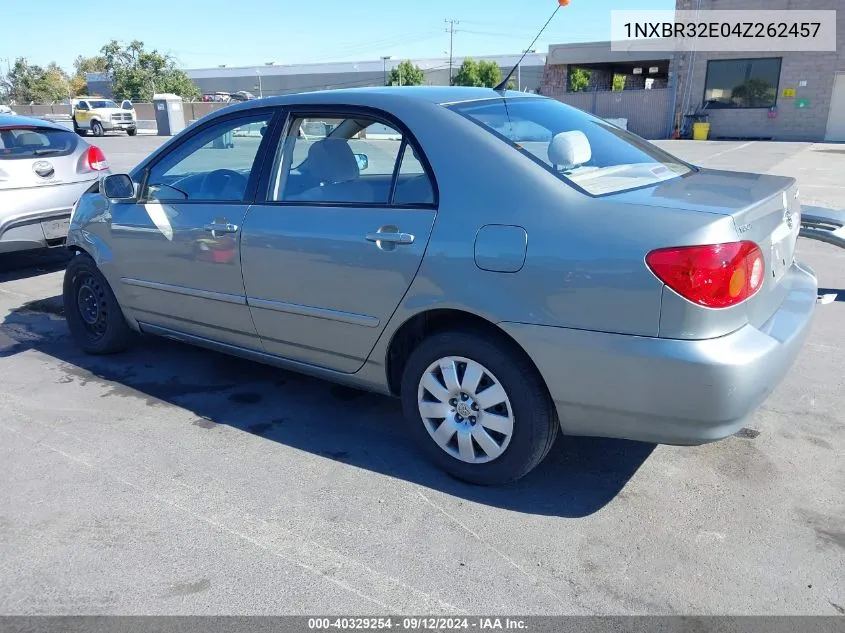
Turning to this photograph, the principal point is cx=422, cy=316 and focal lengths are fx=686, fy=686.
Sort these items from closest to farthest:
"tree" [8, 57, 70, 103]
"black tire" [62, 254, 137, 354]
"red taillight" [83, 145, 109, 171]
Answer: "black tire" [62, 254, 137, 354] < "red taillight" [83, 145, 109, 171] < "tree" [8, 57, 70, 103]

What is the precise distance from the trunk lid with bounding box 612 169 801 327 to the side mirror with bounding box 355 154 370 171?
57.6 inches

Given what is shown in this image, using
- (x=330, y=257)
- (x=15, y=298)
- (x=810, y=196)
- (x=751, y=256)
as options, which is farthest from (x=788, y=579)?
(x=810, y=196)

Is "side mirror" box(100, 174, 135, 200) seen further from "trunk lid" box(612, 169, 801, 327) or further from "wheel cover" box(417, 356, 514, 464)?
"trunk lid" box(612, 169, 801, 327)

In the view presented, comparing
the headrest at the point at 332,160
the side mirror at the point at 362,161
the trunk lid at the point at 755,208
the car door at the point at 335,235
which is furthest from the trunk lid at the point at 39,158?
the trunk lid at the point at 755,208

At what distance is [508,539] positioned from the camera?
2.72m

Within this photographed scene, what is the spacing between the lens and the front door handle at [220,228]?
141 inches

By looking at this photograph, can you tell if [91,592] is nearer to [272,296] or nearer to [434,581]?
[434,581]

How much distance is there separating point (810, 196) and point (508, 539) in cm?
1099

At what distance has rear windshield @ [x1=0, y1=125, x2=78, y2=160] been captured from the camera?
6723 millimetres

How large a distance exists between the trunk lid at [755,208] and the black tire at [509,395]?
722 mm

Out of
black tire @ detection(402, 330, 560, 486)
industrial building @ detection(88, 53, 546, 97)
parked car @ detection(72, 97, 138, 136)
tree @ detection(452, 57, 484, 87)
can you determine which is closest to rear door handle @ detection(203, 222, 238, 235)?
→ black tire @ detection(402, 330, 560, 486)

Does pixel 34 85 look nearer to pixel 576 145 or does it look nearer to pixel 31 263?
pixel 31 263

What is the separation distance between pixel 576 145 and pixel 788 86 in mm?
28980

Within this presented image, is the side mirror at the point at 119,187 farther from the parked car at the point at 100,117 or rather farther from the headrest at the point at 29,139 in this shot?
the parked car at the point at 100,117
